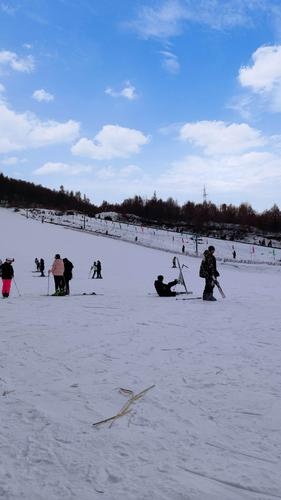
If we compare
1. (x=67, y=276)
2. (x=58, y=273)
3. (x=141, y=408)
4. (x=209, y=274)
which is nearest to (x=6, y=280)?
(x=58, y=273)

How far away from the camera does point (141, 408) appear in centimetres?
454

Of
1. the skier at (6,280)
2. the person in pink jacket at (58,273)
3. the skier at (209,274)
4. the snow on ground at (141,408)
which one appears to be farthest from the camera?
the person in pink jacket at (58,273)

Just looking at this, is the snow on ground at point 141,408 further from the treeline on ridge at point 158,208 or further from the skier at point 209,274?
the treeline on ridge at point 158,208

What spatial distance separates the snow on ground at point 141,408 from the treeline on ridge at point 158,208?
113m

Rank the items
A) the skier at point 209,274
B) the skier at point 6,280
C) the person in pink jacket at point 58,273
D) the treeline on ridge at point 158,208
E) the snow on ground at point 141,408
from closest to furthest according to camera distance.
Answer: the snow on ground at point 141,408 → the skier at point 209,274 → the skier at point 6,280 → the person in pink jacket at point 58,273 → the treeline on ridge at point 158,208

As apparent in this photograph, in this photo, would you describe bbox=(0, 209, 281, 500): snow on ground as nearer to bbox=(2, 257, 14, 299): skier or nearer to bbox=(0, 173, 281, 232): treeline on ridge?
bbox=(2, 257, 14, 299): skier

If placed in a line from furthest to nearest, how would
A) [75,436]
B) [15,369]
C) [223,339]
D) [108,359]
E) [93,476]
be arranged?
1. [223,339]
2. [108,359]
3. [15,369]
4. [75,436]
5. [93,476]

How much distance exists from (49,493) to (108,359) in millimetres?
3261

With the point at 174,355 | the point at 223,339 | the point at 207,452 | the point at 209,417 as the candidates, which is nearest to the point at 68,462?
the point at 207,452

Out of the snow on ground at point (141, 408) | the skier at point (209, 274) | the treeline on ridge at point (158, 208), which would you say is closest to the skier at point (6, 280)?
the snow on ground at point (141, 408)

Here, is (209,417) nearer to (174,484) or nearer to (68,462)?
(174,484)

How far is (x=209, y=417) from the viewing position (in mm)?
4348

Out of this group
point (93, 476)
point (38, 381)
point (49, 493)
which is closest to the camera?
point (49, 493)

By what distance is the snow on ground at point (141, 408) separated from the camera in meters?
3.22
